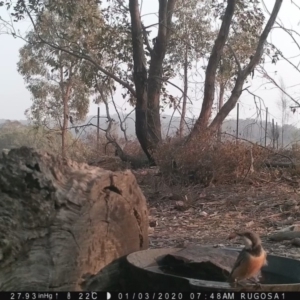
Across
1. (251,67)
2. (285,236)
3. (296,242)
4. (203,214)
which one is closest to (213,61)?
(251,67)

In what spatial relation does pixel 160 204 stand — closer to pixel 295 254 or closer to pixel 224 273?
pixel 295 254

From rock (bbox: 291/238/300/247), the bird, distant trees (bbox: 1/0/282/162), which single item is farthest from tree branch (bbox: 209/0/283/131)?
the bird

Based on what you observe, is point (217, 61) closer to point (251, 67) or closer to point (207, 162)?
point (251, 67)

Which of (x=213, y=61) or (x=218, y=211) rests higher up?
(x=213, y=61)

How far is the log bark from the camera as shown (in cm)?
322

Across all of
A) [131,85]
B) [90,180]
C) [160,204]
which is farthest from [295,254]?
[131,85]

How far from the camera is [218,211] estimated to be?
7805 millimetres

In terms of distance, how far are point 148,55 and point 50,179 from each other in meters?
9.56

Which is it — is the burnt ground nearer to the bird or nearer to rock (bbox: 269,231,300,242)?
rock (bbox: 269,231,300,242)

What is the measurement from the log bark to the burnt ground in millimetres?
1783

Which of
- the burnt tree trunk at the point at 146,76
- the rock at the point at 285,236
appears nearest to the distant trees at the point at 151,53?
the burnt tree trunk at the point at 146,76

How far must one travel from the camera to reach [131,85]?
1384 centimetres

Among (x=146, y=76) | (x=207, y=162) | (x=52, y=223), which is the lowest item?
(x=52, y=223)

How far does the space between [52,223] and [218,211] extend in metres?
4.69
